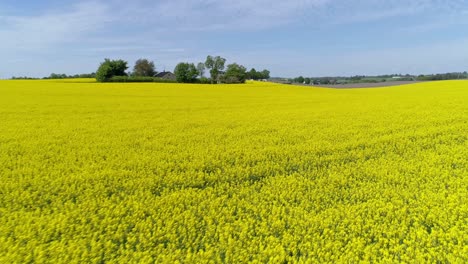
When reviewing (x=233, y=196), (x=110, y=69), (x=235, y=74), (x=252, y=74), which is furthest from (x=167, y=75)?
(x=233, y=196)

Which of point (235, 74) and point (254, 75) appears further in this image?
point (254, 75)

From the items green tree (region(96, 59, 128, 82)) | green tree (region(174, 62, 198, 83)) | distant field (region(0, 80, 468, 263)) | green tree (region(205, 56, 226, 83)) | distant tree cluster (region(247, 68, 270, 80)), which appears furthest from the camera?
distant tree cluster (region(247, 68, 270, 80))

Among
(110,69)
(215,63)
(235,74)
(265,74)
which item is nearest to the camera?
(110,69)

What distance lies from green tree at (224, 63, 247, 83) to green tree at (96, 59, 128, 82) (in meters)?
19.6

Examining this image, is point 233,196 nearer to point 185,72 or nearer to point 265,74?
point 185,72

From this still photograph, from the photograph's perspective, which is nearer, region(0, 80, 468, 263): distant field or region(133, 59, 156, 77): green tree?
region(0, 80, 468, 263): distant field

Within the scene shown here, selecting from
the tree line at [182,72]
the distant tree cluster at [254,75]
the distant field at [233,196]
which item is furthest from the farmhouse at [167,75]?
the distant field at [233,196]

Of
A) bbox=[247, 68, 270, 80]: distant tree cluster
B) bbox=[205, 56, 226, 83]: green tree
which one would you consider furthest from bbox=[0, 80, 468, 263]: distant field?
bbox=[247, 68, 270, 80]: distant tree cluster

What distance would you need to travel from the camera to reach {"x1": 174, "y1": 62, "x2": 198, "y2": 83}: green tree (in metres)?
51.5

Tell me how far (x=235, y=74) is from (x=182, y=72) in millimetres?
11119

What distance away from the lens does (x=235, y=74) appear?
57.6 meters

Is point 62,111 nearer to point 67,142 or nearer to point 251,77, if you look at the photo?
point 67,142

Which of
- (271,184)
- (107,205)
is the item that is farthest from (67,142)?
(271,184)

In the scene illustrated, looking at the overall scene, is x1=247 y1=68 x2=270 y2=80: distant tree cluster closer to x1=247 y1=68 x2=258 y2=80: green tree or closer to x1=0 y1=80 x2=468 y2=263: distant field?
x1=247 y1=68 x2=258 y2=80: green tree
